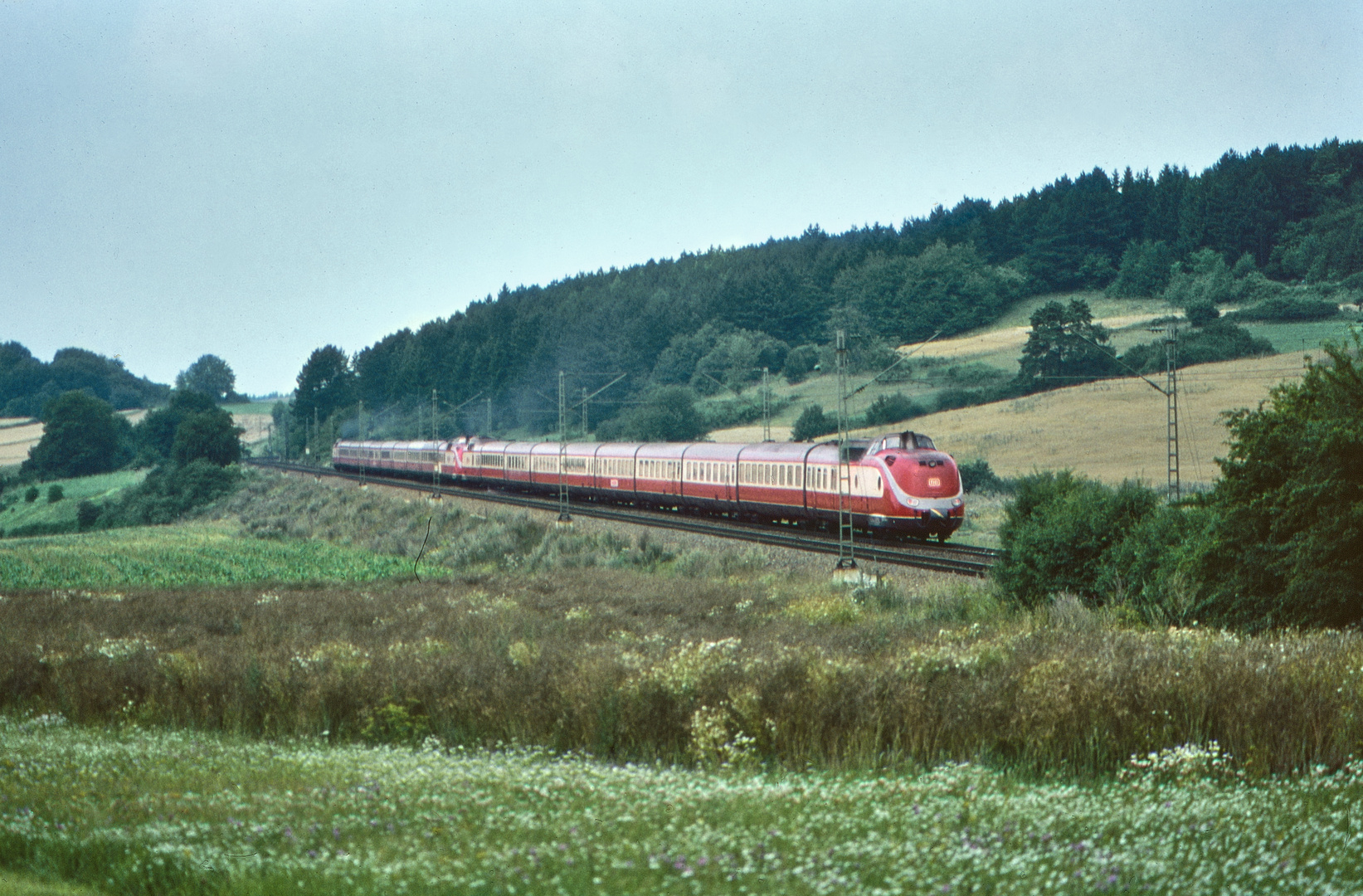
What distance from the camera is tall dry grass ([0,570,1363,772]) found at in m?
10.1

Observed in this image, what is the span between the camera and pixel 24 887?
7.01m

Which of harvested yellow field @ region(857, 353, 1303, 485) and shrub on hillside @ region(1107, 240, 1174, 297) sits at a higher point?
shrub on hillside @ region(1107, 240, 1174, 297)

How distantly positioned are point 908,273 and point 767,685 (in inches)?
4055

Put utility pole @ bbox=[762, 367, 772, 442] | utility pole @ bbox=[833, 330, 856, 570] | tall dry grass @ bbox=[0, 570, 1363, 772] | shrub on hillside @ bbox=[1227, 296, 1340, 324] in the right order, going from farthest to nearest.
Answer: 1. shrub on hillside @ bbox=[1227, 296, 1340, 324]
2. utility pole @ bbox=[762, 367, 772, 442]
3. utility pole @ bbox=[833, 330, 856, 570]
4. tall dry grass @ bbox=[0, 570, 1363, 772]

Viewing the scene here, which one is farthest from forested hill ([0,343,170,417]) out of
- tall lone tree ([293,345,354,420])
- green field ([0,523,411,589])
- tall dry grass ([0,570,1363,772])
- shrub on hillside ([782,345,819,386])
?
tall dry grass ([0,570,1363,772])

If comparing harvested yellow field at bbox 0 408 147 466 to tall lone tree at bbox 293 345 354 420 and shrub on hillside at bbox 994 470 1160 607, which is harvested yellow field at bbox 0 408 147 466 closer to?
tall lone tree at bbox 293 345 354 420

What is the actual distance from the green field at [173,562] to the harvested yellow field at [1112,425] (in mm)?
35171

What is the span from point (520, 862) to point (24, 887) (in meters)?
3.04

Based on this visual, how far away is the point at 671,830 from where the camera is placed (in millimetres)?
6891

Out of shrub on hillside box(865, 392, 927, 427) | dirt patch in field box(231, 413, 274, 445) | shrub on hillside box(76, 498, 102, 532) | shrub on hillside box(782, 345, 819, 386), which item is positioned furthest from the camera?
dirt patch in field box(231, 413, 274, 445)

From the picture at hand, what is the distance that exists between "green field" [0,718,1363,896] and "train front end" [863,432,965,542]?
25.8m

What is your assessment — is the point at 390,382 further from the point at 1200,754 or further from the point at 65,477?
the point at 1200,754

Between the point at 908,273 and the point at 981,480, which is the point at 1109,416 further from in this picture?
the point at 908,273

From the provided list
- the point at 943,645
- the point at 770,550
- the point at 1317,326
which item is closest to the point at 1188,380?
the point at 1317,326
